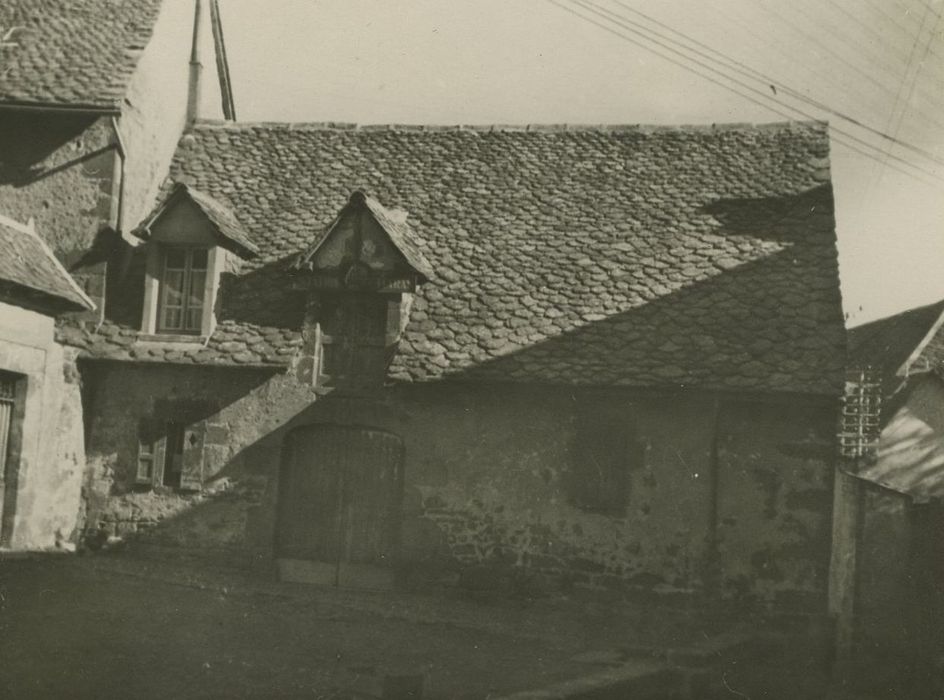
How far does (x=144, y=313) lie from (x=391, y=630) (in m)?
6.74

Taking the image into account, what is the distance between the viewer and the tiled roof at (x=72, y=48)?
14.7m

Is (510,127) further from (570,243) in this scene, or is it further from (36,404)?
(36,404)

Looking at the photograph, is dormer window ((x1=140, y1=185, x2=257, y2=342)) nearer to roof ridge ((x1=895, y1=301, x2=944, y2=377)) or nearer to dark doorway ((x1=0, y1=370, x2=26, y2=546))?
dark doorway ((x1=0, y1=370, x2=26, y2=546))

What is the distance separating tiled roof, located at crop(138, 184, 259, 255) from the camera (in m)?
14.1

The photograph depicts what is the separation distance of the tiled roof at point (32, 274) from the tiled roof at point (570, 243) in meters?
0.80

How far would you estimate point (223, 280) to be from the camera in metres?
14.5

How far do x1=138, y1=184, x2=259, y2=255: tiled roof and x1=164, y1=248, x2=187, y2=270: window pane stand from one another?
558mm

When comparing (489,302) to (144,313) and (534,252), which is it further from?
(144,313)

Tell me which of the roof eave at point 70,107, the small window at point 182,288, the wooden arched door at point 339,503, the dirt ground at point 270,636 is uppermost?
the roof eave at point 70,107

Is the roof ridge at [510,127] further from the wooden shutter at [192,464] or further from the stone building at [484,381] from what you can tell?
the wooden shutter at [192,464]

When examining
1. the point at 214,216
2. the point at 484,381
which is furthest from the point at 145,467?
the point at 484,381

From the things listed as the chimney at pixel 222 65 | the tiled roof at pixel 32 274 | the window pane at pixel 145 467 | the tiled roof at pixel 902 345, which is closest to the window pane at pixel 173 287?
the tiled roof at pixel 32 274

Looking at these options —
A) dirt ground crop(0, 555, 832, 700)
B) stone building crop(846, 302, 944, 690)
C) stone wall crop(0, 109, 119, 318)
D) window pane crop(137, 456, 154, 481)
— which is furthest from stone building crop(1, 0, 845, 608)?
stone building crop(846, 302, 944, 690)

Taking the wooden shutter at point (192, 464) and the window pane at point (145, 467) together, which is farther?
the window pane at point (145, 467)
